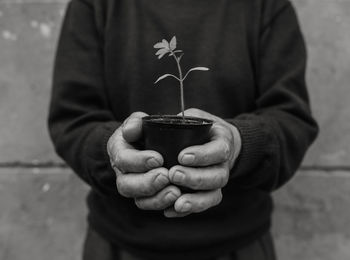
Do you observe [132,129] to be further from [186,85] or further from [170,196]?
[186,85]

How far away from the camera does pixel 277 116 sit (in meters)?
1.15

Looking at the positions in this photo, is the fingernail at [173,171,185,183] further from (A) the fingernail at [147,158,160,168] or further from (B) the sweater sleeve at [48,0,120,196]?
(B) the sweater sleeve at [48,0,120,196]

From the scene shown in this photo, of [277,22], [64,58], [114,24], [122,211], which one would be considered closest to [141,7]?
[114,24]

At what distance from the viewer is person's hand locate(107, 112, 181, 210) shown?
0.80 meters

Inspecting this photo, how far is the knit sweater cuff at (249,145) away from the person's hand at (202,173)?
13cm

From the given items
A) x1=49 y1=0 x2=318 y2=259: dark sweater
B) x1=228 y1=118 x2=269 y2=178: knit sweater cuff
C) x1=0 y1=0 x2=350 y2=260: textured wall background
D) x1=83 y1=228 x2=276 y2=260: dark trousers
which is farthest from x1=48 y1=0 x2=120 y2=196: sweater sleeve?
x1=0 y1=0 x2=350 y2=260: textured wall background

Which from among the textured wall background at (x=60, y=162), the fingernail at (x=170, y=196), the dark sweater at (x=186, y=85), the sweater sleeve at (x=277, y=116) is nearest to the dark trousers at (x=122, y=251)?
the dark sweater at (x=186, y=85)

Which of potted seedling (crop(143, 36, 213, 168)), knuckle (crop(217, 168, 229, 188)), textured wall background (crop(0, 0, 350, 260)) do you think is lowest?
textured wall background (crop(0, 0, 350, 260))

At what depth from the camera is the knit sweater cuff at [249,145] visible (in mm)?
995

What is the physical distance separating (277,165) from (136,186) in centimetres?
39

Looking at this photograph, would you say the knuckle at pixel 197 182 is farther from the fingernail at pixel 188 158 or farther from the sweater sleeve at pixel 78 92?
the sweater sleeve at pixel 78 92

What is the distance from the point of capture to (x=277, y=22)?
4.08ft

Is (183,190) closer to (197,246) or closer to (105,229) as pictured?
(197,246)

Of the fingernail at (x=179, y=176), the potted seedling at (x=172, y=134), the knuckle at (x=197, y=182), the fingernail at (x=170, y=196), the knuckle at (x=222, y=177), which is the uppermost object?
the potted seedling at (x=172, y=134)
